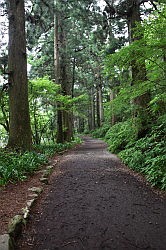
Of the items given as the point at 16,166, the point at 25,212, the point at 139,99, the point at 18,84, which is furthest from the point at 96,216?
the point at 18,84

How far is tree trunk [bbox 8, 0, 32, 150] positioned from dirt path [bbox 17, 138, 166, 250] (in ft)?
10.4

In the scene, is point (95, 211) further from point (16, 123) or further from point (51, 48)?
point (51, 48)

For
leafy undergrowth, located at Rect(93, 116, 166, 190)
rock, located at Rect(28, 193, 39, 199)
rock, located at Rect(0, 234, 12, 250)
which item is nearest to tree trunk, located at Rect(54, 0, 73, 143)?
leafy undergrowth, located at Rect(93, 116, 166, 190)

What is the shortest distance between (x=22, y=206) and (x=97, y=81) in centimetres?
2455

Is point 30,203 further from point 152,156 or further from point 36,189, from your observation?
point 152,156

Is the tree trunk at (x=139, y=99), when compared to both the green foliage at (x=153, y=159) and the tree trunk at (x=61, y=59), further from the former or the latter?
the tree trunk at (x=61, y=59)

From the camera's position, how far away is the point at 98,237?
10.7ft

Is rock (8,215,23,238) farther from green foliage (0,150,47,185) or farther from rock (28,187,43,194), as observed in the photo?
green foliage (0,150,47,185)

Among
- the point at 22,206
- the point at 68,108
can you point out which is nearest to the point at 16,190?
the point at 22,206

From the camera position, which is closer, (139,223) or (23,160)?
(139,223)

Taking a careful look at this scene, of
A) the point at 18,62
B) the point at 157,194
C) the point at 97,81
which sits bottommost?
the point at 157,194

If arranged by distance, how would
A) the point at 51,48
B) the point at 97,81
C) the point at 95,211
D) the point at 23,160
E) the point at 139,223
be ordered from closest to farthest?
the point at 139,223
the point at 95,211
the point at 23,160
the point at 51,48
the point at 97,81

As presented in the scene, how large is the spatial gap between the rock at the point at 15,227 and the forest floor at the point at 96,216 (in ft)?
0.31

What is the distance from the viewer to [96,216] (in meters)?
3.94
